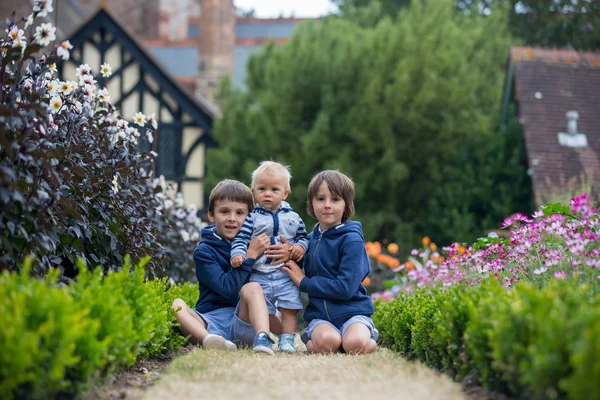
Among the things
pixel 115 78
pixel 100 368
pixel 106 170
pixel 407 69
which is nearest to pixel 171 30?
pixel 115 78

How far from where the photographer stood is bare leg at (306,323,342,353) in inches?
197

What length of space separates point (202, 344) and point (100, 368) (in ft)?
4.83

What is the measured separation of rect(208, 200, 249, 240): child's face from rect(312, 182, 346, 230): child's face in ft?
1.67

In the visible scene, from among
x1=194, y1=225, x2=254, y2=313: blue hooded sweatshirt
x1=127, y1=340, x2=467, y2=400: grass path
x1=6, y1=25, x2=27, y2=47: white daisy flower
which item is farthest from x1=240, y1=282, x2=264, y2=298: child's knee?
x1=6, y1=25, x2=27, y2=47: white daisy flower

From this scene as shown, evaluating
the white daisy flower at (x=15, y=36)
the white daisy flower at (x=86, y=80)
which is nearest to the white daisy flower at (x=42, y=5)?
the white daisy flower at (x=15, y=36)

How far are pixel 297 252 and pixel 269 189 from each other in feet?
1.41

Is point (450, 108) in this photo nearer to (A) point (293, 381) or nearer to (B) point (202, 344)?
(B) point (202, 344)

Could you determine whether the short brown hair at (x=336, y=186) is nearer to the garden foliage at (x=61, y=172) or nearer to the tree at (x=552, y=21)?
the garden foliage at (x=61, y=172)

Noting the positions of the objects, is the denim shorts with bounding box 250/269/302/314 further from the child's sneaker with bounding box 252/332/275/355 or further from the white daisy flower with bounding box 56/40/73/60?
the white daisy flower with bounding box 56/40/73/60

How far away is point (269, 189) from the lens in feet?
16.8

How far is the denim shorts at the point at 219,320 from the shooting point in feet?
17.4

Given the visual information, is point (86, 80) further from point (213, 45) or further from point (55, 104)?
point (213, 45)

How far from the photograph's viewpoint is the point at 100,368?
3.62 metres

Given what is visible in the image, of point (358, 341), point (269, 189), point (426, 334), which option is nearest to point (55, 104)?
point (269, 189)
